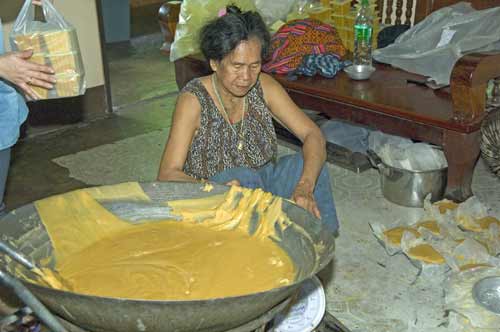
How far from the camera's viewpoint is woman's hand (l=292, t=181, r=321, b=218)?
195 cm

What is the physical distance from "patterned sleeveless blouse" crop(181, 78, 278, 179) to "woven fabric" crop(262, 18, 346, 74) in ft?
3.75

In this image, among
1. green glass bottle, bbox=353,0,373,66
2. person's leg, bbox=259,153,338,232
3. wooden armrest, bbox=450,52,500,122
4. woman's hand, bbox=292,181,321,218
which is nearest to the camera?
woman's hand, bbox=292,181,321,218

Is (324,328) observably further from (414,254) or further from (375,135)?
(375,135)

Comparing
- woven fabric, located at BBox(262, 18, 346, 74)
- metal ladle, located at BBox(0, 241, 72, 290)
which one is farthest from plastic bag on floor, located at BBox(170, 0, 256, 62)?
metal ladle, located at BBox(0, 241, 72, 290)

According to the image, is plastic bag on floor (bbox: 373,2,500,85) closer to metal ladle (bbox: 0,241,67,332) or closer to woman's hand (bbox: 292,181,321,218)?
woman's hand (bbox: 292,181,321,218)

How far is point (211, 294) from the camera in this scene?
139 centimetres

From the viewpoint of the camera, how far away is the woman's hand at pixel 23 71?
178 cm

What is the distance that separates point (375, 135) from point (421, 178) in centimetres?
40

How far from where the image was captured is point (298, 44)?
346cm

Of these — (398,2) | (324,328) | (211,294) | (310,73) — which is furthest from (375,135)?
(211,294)

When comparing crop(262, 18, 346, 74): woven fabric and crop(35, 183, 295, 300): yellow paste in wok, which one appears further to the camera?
crop(262, 18, 346, 74): woven fabric

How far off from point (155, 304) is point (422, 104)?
204 centimetres

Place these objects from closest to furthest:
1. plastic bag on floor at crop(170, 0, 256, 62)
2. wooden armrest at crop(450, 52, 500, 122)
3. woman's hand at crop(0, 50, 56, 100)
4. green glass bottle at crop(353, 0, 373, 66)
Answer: woman's hand at crop(0, 50, 56, 100), wooden armrest at crop(450, 52, 500, 122), green glass bottle at crop(353, 0, 373, 66), plastic bag on floor at crop(170, 0, 256, 62)

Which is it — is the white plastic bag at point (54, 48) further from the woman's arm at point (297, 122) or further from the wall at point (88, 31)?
the wall at point (88, 31)
